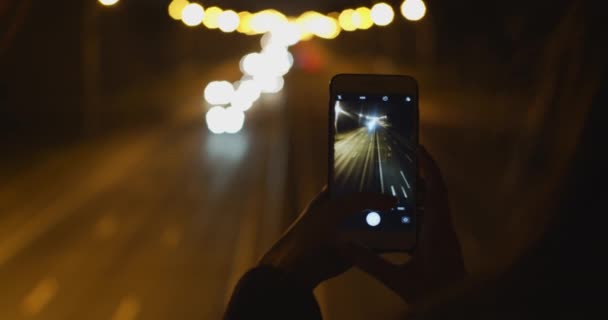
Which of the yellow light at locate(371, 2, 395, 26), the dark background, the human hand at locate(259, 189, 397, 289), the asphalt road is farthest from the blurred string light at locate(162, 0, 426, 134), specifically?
the human hand at locate(259, 189, 397, 289)

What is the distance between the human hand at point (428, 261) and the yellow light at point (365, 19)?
628 centimetres

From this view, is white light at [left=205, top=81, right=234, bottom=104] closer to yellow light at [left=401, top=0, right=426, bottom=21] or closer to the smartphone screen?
yellow light at [left=401, top=0, right=426, bottom=21]

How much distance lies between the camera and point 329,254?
145 centimetres

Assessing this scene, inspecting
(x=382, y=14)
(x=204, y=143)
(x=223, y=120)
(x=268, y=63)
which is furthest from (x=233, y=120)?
(x=382, y=14)

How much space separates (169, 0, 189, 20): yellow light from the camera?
7438mm

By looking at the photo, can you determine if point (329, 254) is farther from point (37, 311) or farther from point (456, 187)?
point (456, 187)

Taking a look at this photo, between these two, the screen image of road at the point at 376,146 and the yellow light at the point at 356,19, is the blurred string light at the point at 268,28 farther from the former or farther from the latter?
the screen image of road at the point at 376,146

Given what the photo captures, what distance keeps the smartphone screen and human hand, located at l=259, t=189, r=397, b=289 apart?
0.25 metres

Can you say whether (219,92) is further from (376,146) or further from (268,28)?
(376,146)

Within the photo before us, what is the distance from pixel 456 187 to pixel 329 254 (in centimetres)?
200

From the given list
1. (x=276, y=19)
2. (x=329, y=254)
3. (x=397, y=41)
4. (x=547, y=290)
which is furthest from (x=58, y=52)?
(x=547, y=290)

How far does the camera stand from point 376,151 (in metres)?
1.80

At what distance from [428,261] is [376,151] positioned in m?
0.47

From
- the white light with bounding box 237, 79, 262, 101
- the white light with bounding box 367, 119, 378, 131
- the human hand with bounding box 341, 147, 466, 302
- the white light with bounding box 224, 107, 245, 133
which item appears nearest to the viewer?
the human hand with bounding box 341, 147, 466, 302
